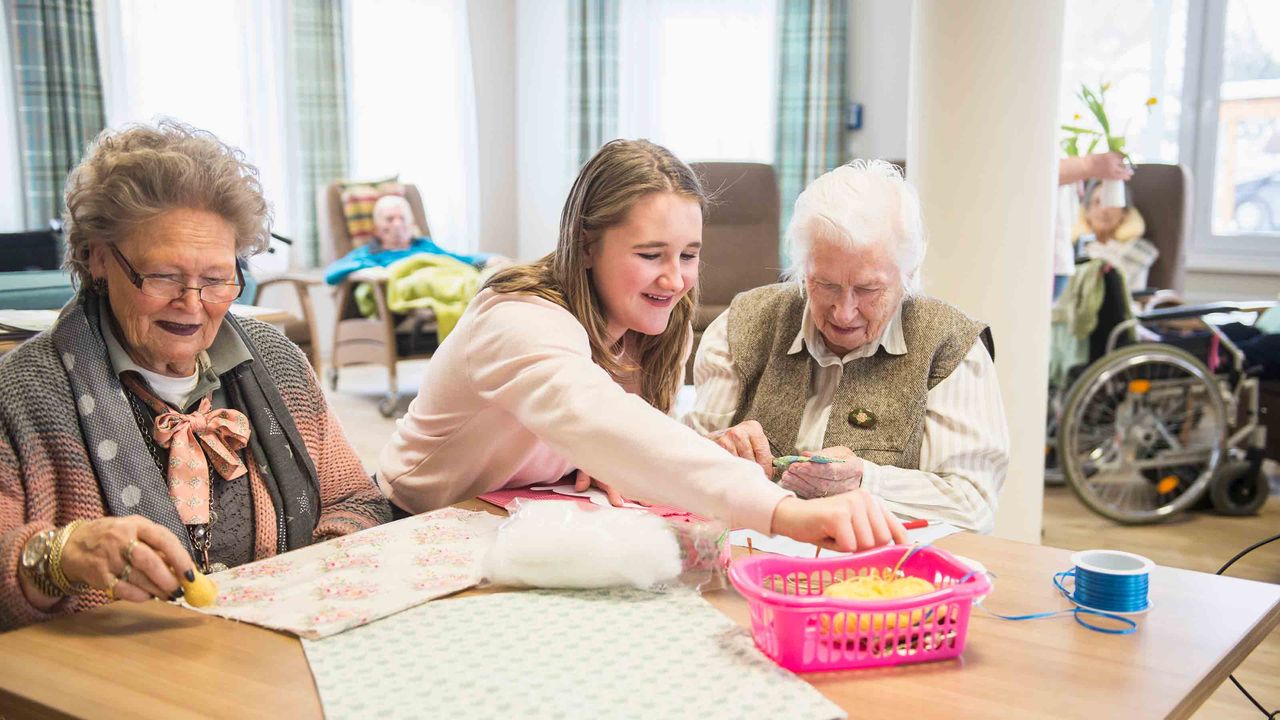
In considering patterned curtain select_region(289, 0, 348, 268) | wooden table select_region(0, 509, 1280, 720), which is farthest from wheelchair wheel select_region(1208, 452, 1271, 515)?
patterned curtain select_region(289, 0, 348, 268)

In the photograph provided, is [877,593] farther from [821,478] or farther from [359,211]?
[359,211]

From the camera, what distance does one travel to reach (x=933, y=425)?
76.1 inches

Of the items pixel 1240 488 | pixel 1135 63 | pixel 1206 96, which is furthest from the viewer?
pixel 1135 63

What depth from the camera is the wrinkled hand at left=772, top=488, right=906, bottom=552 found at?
1225 mm

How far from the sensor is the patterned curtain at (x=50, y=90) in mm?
5574

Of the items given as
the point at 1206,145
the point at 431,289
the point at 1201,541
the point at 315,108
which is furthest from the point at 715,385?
the point at 315,108

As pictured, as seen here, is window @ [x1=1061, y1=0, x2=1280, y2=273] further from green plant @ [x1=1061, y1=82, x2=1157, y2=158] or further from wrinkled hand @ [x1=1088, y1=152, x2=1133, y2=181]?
wrinkled hand @ [x1=1088, y1=152, x2=1133, y2=181]

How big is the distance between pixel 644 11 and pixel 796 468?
631cm

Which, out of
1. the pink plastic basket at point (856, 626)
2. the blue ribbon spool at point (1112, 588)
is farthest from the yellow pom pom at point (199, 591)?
the blue ribbon spool at point (1112, 588)

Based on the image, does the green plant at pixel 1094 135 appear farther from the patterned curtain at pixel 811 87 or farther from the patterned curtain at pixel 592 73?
the patterned curtain at pixel 592 73

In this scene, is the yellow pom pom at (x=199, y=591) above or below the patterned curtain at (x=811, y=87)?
below

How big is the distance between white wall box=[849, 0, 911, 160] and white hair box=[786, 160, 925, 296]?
16.8ft

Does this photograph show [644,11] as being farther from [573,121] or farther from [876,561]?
[876,561]

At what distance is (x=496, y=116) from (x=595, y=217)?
262 inches
